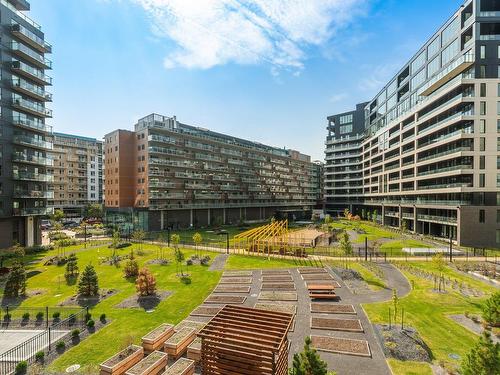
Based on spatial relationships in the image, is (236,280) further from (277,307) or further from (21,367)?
(21,367)

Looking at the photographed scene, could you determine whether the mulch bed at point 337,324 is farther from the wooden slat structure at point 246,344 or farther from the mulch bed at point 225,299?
the wooden slat structure at point 246,344

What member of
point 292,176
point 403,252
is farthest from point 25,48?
point 292,176

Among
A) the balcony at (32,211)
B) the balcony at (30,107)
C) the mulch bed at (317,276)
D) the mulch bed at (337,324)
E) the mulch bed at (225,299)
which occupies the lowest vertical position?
the mulch bed at (317,276)

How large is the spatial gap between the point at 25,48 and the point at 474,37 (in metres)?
77.0

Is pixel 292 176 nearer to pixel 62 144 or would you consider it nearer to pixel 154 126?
pixel 154 126

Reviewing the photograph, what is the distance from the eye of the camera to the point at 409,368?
14375 millimetres

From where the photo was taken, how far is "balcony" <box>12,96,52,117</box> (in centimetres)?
5038

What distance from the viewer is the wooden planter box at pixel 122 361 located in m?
13.3

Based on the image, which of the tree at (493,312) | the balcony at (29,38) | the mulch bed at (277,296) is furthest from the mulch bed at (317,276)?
the balcony at (29,38)

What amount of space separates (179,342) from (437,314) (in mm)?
18604

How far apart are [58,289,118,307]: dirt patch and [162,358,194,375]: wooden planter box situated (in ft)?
45.7

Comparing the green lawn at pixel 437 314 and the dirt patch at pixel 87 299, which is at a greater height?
the green lawn at pixel 437 314

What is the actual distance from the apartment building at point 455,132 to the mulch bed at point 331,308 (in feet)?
124

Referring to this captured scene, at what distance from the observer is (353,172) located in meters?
116
